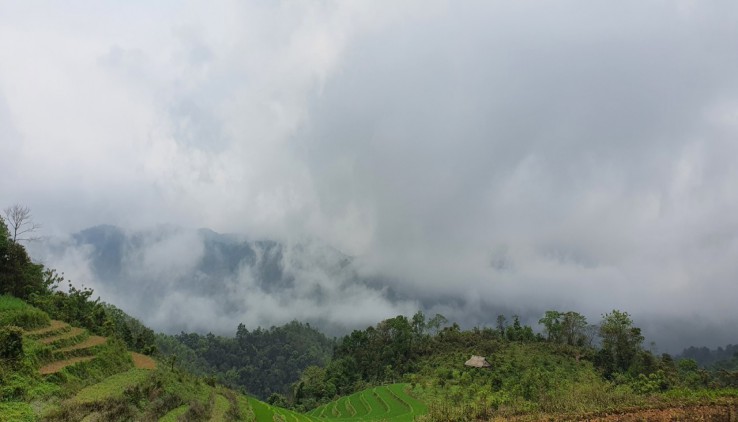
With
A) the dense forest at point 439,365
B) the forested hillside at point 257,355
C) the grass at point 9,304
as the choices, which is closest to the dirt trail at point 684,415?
the dense forest at point 439,365

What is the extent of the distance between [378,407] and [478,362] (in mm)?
17777

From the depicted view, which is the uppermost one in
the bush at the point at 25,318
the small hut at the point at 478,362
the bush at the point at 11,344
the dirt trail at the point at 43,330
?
the bush at the point at 25,318

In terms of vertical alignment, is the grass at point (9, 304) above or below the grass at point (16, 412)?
above

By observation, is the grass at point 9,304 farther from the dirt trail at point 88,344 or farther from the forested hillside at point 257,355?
the forested hillside at point 257,355

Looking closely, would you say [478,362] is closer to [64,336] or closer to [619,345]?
[619,345]

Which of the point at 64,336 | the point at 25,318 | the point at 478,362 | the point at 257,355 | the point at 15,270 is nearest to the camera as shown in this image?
the point at 25,318

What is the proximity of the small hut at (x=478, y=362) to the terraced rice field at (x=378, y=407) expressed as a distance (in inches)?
400

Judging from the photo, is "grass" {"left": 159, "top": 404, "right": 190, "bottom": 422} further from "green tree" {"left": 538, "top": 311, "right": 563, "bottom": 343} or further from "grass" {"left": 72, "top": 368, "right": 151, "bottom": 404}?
"green tree" {"left": 538, "top": 311, "right": 563, "bottom": 343}

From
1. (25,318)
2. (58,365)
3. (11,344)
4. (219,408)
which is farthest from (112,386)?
(25,318)

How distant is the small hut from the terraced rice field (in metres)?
10.2

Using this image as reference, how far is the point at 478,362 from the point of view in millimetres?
62312

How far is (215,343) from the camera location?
172 meters

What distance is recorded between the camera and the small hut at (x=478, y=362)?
61.5 metres

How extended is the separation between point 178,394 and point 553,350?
59.2m
